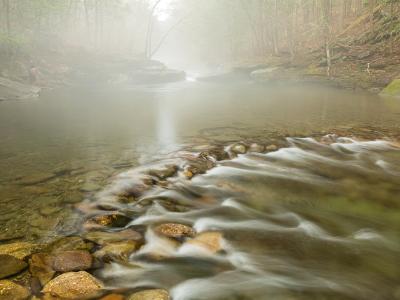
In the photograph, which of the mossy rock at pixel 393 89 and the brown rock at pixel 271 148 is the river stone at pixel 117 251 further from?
the mossy rock at pixel 393 89

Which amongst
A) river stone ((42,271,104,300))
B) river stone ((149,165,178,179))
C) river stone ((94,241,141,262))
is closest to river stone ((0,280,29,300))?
river stone ((42,271,104,300))

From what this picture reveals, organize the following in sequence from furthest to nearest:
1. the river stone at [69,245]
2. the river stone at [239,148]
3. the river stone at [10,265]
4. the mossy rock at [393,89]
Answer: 1. the mossy rock at [393,89]
2. the river stone at [239,148]
3. the river stone at [69,245]
4. the river stone at [10,265]

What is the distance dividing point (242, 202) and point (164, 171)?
1735 millimetres

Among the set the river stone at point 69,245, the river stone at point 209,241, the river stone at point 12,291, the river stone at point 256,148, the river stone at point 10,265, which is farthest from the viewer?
the river stone at point 256,148

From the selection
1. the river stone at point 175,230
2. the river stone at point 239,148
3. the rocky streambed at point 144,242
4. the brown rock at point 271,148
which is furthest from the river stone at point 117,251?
the brown rock at point 271,148

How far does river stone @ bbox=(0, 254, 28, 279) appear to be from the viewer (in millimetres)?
3252

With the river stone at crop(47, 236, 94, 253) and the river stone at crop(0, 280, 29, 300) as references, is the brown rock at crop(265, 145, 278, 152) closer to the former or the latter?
the river stone at crop(47, 236, 94, 253)

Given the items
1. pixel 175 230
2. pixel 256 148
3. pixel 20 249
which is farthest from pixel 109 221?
pixel 256 148

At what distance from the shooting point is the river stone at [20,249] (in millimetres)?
3564

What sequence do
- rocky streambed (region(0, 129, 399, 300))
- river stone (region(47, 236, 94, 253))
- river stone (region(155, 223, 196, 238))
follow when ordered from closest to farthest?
rocky streambed (region(0, 129, 399, 300)) → river stone (region(47, 236, 94, 253)) → river stone (region(155, 223, 196, 238))

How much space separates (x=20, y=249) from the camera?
367 centimetres

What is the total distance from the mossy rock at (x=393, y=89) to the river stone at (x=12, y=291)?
17.4 metres

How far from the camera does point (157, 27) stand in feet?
260

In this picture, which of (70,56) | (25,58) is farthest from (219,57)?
(25,58)
